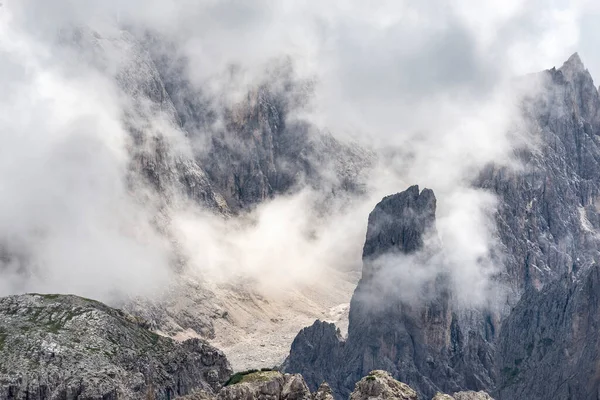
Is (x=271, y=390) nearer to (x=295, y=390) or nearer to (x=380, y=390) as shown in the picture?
(x=295, y=390)

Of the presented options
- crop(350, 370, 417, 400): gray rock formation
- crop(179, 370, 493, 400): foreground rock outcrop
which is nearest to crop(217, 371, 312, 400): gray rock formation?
crop(179, 370, 493, 400): foreground rock outcrop

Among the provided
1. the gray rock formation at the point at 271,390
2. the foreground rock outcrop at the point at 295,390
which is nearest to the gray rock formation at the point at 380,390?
the foreground rock outcrop at the point at 295,390

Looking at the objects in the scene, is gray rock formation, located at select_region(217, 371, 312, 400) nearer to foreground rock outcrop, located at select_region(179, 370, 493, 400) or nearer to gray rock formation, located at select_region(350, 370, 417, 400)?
foreground rock outcrop, located at select_region(179, 370, 493, 400)

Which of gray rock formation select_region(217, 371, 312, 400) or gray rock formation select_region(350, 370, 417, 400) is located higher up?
gray rock formation select_region(350, 370, 417, 400)

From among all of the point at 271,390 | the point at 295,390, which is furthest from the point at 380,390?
the point at 271,390

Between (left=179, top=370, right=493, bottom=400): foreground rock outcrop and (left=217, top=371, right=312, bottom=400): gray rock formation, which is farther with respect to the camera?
(left=179, top=370, right=493, bottom=400): foreground rock outcrop

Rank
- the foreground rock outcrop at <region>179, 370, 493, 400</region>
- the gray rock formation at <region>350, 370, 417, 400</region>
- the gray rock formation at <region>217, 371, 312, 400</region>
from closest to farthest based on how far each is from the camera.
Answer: the gray rock formation at <region>217, 371, 312, 400</region>
the foreground rock outcrop at <region>179, 370, 493, 400</region>
the gray rock formation at <region>350, 370, 417, 400</region>

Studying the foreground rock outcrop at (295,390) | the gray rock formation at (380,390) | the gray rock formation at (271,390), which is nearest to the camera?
the gray rock formation at (271,390)

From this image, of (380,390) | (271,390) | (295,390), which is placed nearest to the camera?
(271,390)

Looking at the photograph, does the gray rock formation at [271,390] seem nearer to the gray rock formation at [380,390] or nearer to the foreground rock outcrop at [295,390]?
the foreground rock outcrop at [295,390]

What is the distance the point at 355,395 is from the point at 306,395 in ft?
23.5

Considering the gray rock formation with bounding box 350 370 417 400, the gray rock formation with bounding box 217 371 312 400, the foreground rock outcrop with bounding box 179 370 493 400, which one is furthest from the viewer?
the gray rock formation with bounding box 350 370 417 400

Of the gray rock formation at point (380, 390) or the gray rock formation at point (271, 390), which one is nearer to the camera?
the gray rock formation at point (271, 390)

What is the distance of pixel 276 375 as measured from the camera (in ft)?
611
